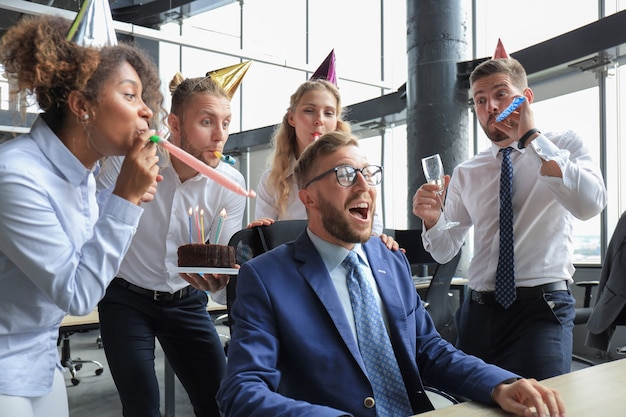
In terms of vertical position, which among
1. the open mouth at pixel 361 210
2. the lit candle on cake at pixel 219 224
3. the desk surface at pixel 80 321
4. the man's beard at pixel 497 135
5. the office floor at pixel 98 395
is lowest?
the office floor at pixel 98 395

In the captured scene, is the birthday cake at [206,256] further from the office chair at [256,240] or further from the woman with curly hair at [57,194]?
the woman with curly hair at [57,194]

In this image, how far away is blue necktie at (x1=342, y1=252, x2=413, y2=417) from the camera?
5.00ft

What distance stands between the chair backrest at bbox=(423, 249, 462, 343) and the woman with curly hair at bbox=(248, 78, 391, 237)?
6.66 feet

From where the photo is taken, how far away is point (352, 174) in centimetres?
169

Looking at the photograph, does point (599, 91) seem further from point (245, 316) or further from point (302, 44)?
point (245, 316)

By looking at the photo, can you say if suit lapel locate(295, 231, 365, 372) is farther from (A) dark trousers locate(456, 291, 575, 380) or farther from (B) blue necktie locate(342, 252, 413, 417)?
(A) dark trousers locate(456, 291, 575, 380)

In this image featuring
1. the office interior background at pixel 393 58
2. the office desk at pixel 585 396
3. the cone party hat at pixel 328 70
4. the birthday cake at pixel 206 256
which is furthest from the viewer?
the office interior background at pixel 393 58

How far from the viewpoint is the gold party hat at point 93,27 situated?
4.71 feet

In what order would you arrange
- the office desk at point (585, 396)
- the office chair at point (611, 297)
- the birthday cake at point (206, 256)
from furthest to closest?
the office chair at point (611, 297) < the birthday cake at point (206, 256) < the office desk at point (585, 396)

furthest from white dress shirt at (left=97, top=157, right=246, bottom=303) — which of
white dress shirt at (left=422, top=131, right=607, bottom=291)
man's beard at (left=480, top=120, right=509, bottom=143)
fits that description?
man's beard at (left=480, top=120, right=509, bottom=143)

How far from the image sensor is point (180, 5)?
10.8 metres

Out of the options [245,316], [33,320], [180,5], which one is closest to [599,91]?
[245,316]

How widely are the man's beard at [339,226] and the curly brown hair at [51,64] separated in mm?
691

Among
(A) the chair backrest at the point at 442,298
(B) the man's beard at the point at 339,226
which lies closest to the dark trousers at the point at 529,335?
(B) the man's beard at the point at 339,226
